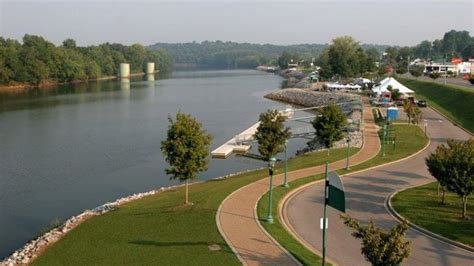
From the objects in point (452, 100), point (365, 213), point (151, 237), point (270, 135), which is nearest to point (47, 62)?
point (452, 100)

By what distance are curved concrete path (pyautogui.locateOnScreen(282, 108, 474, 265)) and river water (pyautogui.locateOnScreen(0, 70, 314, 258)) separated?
12.0 metres

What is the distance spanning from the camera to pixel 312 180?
84.6ft

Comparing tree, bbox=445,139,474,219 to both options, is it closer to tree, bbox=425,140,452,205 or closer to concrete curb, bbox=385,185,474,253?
tree, bbox=425,140,452,205

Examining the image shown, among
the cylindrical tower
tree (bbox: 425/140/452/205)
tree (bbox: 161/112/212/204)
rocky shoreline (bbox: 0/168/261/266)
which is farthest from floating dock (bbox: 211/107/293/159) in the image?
the cylindrical tower

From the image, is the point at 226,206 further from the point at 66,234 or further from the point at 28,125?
the point at 28,125

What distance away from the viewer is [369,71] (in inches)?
4368

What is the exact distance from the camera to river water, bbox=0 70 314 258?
28.1 m

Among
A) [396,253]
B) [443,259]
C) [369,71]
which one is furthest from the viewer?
[369,71]

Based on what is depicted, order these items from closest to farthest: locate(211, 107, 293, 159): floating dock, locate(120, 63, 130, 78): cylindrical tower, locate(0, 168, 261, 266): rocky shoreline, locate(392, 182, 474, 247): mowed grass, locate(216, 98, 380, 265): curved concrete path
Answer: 1. locate(216, 98, 380, 265): curved concrete path
2. locate(0, 168, 261, 266): rocky shoreline
3. locate(392, 182, 474, 247): mowed grass
4. locate(211, 107, 293, 159): floating dock
5. locate(120, 63, 130, 78): cylindrical tower

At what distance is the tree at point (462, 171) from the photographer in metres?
19.4

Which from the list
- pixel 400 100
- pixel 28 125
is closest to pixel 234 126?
pixel 400 100

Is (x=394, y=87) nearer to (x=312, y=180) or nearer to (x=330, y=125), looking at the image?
(x=330, y=125)

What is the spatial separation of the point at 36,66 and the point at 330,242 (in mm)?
114713

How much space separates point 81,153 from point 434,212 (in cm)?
3030
